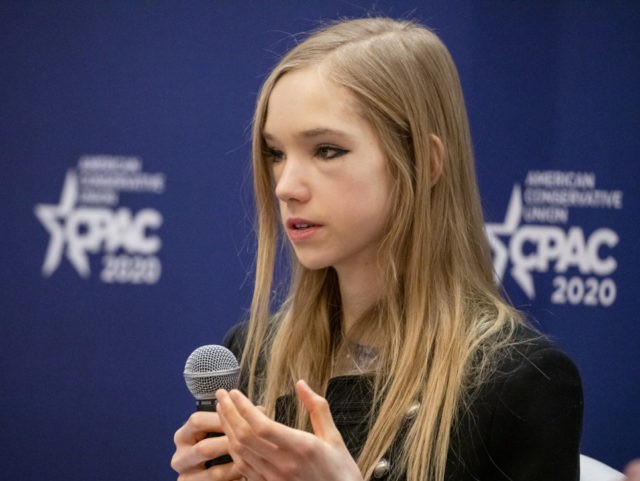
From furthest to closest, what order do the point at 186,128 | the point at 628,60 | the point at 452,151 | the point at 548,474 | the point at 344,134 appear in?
the point at 186,128 → the point at 628,60 → the point at 452,151 → the point at 344,134 → the point at 548,474

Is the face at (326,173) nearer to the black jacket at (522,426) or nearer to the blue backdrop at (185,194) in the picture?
the black jacket at (522,426)

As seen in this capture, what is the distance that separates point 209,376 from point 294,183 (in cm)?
35

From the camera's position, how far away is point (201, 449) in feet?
4.69

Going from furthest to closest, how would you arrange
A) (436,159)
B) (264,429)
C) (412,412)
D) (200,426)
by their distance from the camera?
(436,159) → (412,412) → (200,426) → (264,429)

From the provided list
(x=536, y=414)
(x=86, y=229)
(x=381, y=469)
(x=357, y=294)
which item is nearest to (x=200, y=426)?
(x=381, y=469)

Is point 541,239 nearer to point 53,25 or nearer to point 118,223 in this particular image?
point 118,223

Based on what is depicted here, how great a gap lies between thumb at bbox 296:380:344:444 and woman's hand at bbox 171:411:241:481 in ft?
0.65

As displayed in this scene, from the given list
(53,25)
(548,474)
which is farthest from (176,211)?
(548,474)

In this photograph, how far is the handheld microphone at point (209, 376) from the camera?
1.46 m

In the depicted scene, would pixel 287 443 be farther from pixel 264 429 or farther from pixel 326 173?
pixel 326 173

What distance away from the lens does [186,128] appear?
3564mm

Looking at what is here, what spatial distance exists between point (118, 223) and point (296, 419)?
6.71 ft

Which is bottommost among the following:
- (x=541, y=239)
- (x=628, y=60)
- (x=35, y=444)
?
(x=35, y=444)

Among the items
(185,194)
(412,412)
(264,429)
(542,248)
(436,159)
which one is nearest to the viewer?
(264,429)
